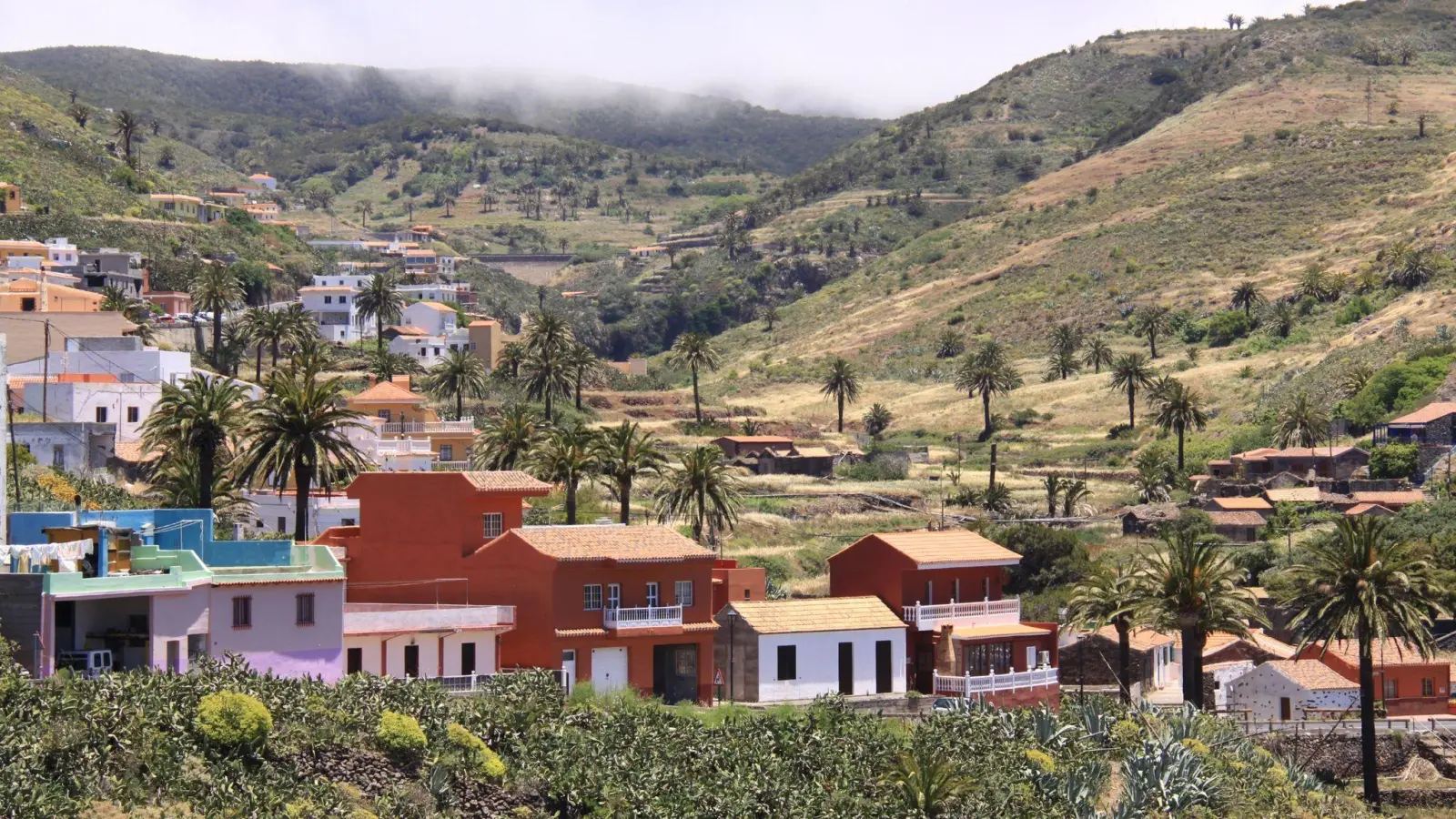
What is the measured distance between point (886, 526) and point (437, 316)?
5878 cm

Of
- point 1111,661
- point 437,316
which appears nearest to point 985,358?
point 437,316

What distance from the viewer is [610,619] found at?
2226 inches

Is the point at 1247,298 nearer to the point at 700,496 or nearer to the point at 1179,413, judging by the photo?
the point at 1179,413

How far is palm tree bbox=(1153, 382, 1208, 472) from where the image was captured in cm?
12712

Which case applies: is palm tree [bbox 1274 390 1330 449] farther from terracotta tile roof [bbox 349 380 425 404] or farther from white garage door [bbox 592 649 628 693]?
white garage door [bbox 592 649 628 693]

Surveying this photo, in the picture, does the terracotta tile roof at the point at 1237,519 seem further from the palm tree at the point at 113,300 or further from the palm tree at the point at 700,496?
the palm tree at the point at 113,300

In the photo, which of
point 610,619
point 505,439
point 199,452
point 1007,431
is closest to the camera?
point 610,619

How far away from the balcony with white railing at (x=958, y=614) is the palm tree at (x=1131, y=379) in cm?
7904

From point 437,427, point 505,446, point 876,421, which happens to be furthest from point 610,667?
point 876,421

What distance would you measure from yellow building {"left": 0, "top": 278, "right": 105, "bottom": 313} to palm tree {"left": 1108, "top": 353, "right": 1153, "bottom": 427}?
69.0m

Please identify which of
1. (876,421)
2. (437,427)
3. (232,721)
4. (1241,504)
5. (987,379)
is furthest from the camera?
(876,421)

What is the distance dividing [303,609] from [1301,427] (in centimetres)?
8869

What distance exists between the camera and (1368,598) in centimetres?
6147

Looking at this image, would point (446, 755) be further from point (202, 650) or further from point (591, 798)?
point (202, 650)
